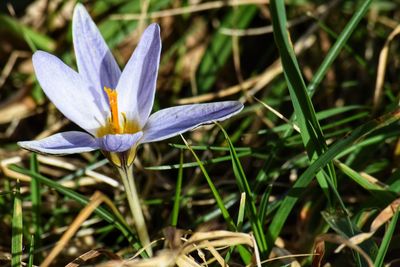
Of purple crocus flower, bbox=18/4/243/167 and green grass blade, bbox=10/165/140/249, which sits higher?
purple crocus flower, bbox=18/4/243/167

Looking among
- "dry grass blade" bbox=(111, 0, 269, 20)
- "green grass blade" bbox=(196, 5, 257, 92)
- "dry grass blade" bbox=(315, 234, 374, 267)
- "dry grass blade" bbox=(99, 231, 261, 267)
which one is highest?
"dry grass blade" bbox=(111, 0, 269, 20)

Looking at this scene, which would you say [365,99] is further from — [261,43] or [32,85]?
[32,85]

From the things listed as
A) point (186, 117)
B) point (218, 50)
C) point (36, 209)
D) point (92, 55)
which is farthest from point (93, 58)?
point (218, 50)

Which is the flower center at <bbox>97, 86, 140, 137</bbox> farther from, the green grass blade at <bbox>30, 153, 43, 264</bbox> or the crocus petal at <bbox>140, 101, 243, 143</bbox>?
the green grass blade at <bbox>30, 153, 43, 264</bbox>

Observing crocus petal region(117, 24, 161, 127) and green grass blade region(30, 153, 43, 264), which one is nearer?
crocus petal region(117, 24, 161, 127)

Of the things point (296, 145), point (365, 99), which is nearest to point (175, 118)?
point (296, 145)

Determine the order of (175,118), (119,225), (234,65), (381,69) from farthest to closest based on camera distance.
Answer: (234,65), (381,69), (119,225), (175,118)

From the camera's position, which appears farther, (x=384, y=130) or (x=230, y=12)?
(x=230, y=12)

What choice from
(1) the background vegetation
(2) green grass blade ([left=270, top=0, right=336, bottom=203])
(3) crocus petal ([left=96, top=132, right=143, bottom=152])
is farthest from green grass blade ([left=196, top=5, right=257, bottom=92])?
(3) crocus petal ([left=96, top=132, right=143, bottom=152])
